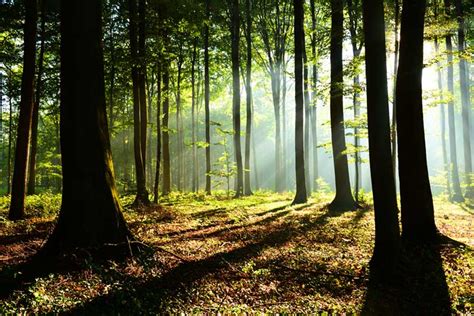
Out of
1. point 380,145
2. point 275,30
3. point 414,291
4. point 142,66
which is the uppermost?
point 275,30

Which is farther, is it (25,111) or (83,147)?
(25,111)

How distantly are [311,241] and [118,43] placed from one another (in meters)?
14.7

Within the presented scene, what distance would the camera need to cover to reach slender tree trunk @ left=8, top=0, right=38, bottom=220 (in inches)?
433

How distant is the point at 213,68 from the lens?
2730cm

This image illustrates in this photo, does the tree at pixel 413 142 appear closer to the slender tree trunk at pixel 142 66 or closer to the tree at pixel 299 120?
the tree at pixel 299 120

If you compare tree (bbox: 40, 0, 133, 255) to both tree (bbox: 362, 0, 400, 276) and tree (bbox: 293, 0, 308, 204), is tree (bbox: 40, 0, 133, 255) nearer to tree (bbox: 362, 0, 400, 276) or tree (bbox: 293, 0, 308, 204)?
tree (bbox: 362, 0, 400, 276)

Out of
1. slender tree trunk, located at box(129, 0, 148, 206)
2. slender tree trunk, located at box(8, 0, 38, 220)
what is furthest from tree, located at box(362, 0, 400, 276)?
slender tree trunk, located at box(8, 0, 38, 220)

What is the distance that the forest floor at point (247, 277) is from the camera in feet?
15.8

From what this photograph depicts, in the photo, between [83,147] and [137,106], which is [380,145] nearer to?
[83,147]

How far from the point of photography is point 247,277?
6.25 metres

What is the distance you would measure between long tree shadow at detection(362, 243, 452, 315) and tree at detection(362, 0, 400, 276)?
0.31 metres

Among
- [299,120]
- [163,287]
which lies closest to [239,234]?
[163,287]

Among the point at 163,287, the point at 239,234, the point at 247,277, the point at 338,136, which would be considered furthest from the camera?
the point at 338,136

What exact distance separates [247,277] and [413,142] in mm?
4665
